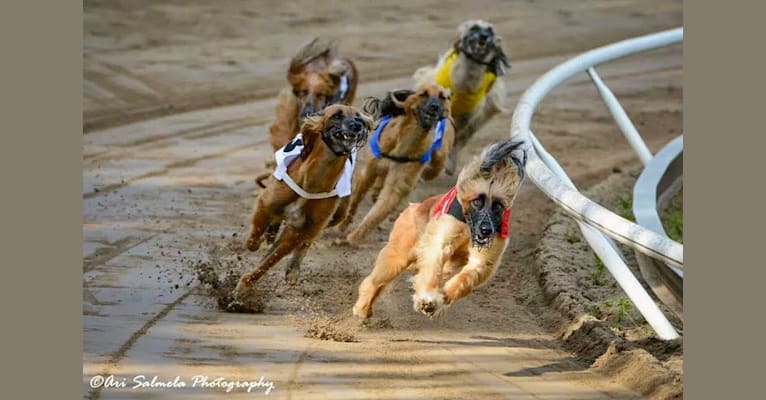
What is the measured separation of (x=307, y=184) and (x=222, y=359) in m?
1.07

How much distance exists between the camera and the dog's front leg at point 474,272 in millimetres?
5246

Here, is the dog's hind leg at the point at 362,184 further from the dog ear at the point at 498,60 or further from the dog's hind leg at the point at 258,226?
the dog ear at the point at 498,60

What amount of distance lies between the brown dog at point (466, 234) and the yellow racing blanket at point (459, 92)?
9.94ft

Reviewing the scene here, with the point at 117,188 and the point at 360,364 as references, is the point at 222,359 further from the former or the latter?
the point at 117,188

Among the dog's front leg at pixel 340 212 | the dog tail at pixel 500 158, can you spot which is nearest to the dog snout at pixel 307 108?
the dog's front leg at pixel 340 212

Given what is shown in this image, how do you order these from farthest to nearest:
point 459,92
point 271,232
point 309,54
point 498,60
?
point 498,60, point 459,92, point 309,54, point 271,232

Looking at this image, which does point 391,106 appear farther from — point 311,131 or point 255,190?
point 311,131

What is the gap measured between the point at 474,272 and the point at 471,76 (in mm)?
3433

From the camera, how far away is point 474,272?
5.27m

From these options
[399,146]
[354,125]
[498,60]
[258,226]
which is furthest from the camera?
[498,60]

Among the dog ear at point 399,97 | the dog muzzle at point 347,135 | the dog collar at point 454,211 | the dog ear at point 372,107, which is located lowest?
the dog collar at point 454,211

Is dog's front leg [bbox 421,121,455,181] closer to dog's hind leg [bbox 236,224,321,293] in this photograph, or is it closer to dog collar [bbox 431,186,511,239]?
dog's hind leg [bbox 236,224,321,293]

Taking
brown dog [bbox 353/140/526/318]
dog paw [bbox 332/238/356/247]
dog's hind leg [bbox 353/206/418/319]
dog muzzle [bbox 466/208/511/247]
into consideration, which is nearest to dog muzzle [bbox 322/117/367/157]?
dog's hind leg [bbox 353/206/418/319]

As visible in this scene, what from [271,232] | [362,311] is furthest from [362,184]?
[362,311]
